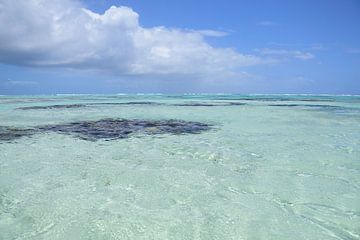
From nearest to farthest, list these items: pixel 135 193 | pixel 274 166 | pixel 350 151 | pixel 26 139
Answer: pixel 135 193
pixel 274 166
pixel 350 151
pixel 26 139

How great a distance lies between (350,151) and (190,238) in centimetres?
582

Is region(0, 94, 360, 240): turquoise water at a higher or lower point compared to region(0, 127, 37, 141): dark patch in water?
lower

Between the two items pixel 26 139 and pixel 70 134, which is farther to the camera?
pixel 70 134

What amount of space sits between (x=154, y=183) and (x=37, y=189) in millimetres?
1733

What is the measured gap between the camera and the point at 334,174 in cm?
569

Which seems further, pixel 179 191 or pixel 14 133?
pixel 14 133

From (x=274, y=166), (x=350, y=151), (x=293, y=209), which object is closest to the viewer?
(x=293, y=209)

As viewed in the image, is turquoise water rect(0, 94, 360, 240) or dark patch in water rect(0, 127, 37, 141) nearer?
turquoise water rect(0, 94, 360, 240)

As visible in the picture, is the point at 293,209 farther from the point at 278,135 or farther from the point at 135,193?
the point at 278,135

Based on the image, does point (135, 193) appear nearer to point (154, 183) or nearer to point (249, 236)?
point (154, 183)

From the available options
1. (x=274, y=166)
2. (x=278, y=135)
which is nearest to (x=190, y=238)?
(x=274, y=166)

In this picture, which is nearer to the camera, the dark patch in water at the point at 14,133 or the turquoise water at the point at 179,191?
the turquoise water at the point at 179,191

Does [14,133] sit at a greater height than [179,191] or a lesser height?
greater

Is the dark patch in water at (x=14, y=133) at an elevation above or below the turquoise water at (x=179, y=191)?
above
